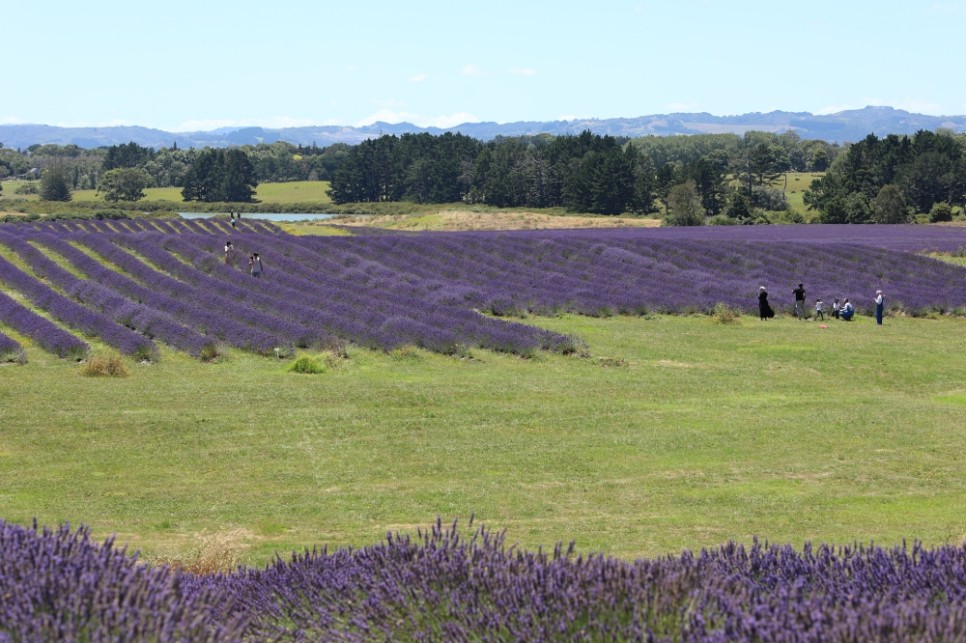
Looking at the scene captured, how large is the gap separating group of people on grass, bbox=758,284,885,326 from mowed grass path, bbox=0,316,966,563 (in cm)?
756

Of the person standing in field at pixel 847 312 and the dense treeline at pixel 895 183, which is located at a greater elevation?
the dense treeline at pixel 895 183

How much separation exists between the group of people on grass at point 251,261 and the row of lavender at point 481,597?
1092 inches

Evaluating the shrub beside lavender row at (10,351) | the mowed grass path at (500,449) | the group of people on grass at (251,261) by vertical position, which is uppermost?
the group of people on grass at (251,261)

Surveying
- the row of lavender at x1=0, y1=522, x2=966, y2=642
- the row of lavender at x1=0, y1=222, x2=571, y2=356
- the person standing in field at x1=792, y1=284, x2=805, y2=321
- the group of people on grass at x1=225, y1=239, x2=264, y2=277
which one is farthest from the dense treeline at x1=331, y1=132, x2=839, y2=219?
the row of lavender at x1=0, y1=522, x2=966, y2=642

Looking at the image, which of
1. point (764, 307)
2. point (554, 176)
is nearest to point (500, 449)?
point (764, 307)

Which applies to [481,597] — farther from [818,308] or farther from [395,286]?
[818,308]

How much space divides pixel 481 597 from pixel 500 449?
32.1ft

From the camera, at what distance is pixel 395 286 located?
33.8m

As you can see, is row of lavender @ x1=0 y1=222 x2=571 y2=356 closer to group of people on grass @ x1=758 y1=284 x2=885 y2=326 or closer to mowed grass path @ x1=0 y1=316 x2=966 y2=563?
mowed grass path @ x1=0 y1=316 x2=966 y2=563

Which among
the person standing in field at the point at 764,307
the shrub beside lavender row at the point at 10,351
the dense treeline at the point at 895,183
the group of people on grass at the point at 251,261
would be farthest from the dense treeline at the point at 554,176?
the shrub beside lavender row at the point at 10,351

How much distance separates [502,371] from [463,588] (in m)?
16.4

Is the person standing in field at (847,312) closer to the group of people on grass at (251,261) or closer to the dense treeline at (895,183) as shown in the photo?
the group of people on grass at (251,261)

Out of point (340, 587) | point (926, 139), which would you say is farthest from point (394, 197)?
point (340, 587)

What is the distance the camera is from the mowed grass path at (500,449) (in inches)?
480
